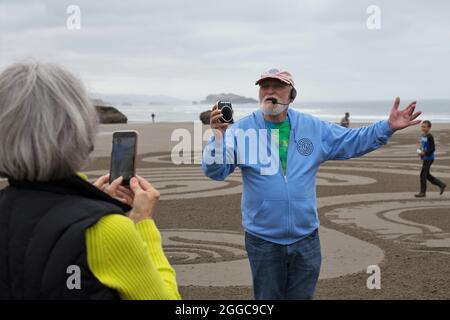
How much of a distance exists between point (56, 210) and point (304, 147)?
2656mm

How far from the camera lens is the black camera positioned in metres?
4.27

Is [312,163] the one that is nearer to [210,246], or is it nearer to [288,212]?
[288,212]

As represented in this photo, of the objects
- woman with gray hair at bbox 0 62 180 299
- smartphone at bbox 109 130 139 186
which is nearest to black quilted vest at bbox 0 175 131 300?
woman with gray hair at bbox 0 62 180 299

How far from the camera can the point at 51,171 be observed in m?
2.10

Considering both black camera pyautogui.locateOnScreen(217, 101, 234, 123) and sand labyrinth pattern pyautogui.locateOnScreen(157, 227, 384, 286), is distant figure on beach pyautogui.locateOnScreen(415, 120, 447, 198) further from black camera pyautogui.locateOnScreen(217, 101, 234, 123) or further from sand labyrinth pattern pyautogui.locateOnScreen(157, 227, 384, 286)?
black camera pyautogui.locateOnScreen(217, 101, 234, 123)

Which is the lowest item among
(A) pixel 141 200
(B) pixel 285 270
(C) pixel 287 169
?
(B) pixel 285 270

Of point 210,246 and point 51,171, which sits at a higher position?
point 51,171

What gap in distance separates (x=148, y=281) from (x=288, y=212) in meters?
2.30

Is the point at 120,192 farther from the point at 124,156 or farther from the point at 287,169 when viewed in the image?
the point at 287,169

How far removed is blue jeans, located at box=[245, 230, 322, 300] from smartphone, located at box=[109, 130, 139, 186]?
1.91 metres

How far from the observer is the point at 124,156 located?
2.62 meters

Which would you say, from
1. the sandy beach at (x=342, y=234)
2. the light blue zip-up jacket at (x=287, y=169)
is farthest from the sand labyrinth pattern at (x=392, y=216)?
the light blue zip-up jacket at (x=287, y=169)

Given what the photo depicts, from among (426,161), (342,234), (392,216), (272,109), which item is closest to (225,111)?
(272,109)
